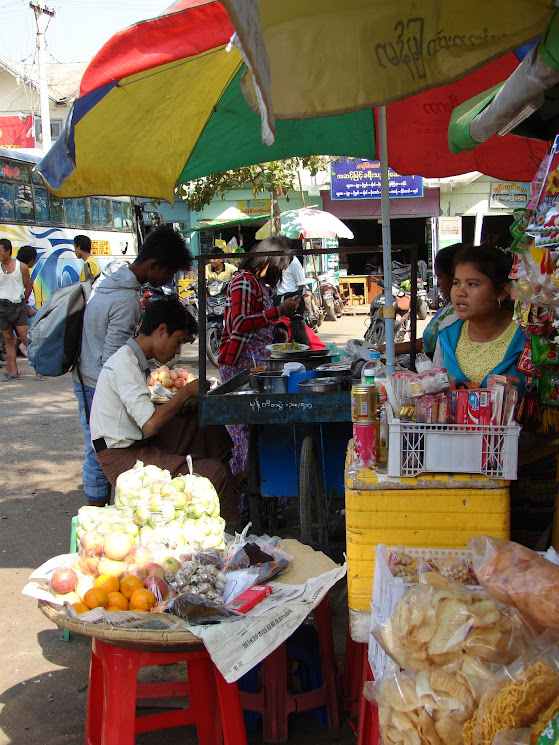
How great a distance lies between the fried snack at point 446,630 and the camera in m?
1.67

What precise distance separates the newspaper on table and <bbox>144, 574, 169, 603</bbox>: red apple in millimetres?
141

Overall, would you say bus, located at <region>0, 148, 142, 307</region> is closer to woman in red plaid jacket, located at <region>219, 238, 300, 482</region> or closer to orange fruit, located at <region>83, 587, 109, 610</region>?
woman in red plaid jacket, located at <region>219, 238, 300, 482</region>

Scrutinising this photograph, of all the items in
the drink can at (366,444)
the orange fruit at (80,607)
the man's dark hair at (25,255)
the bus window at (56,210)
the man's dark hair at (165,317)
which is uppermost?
the bus window at (56,210)

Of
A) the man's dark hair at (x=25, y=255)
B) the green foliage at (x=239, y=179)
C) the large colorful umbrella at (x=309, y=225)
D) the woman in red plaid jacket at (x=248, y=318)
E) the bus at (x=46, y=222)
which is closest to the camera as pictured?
the woman in red plaid jacket at (x=248, y=318)

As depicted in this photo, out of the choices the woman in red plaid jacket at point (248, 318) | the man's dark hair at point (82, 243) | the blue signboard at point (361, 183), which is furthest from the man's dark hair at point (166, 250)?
the blue signboard at point (361, 183)

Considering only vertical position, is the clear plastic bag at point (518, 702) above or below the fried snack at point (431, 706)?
above

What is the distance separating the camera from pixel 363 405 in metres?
2.51

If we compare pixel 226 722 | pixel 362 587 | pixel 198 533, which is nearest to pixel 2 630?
pixel 198 533

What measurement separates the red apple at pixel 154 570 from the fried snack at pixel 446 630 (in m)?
1.04

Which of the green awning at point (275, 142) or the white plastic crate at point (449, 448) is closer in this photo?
the white plastic crate at point (449, 448)

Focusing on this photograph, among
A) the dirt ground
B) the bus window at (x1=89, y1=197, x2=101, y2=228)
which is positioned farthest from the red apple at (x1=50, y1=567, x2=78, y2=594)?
the bus window at (x1=89, y1=197, x2=101, y2=228)

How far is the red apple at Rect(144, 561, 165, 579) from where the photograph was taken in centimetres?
259

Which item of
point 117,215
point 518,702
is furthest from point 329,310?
point 518,702

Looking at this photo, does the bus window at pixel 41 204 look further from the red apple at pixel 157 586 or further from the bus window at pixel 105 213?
the red apple at pixel 157 586
